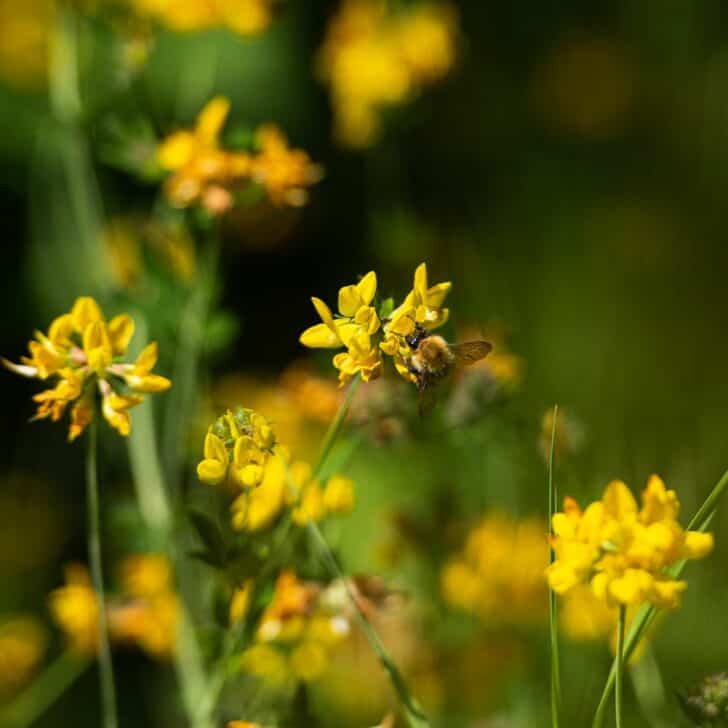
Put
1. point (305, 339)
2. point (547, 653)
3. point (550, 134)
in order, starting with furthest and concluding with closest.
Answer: point (550, 134) < point (547, 653) < point (305, 339)

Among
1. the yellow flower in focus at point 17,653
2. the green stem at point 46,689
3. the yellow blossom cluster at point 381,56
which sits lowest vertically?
the green stem at point 46,689

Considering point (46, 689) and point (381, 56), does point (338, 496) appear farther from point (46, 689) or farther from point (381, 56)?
point (381, 56)

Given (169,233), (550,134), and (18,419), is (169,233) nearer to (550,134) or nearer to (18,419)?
(18,419)

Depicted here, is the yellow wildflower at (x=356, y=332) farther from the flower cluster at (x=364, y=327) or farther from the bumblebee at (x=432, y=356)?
the bumblebee at (x=432, y=356)

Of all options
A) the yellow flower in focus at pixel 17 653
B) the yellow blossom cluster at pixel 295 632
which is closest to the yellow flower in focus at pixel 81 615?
the yellow flower in focus at pixel 17 653

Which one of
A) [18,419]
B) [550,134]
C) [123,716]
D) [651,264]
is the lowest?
[123,716]

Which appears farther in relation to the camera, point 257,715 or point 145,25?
point 145,25

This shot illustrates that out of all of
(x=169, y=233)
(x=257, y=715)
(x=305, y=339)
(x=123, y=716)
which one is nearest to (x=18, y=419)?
(x=123, y=716)
